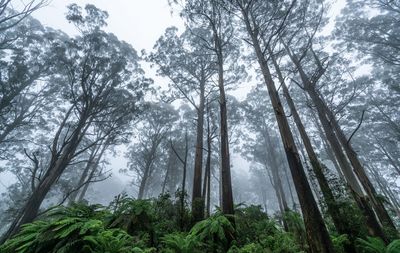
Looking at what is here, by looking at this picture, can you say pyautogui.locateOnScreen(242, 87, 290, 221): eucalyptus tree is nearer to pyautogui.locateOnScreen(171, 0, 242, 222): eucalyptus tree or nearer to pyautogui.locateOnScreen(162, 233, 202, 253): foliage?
pyautogui.locateOnScreen(171, 0, 242, 222): eucalyptus tree

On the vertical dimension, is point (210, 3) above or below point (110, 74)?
above

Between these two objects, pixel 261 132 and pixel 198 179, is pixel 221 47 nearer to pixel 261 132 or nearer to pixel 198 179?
pixel 198 179

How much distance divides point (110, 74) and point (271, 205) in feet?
147

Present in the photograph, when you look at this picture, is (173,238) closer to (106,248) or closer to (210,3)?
(106,248)

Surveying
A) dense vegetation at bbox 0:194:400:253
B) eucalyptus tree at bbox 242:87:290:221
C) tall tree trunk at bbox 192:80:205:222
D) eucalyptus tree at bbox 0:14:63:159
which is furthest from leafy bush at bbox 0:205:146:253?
eucalyptus tree at bbox 242:87:290:221

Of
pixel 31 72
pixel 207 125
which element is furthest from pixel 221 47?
pixel 31 72

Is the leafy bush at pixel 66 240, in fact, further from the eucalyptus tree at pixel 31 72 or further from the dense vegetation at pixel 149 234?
the eucalyptus tree at pixel 31 72

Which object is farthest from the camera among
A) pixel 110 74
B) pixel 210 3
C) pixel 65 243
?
pixel 110 74

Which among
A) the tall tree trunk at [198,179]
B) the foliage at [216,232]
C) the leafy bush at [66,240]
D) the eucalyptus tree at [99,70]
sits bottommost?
the leafy bush at [66,240]

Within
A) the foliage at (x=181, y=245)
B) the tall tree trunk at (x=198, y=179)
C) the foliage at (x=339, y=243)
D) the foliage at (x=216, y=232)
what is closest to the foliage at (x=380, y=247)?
the foliage at (x=339, y=243)

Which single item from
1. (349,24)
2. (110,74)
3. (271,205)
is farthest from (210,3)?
(271,205)

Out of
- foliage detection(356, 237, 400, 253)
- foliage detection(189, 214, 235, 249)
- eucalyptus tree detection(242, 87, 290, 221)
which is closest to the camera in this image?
foliage detection(356, 237, 400, 253)

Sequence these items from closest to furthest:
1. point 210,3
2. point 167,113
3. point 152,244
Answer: point 152,244, point 210,3, point 167,113

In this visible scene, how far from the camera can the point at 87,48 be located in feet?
39.7
